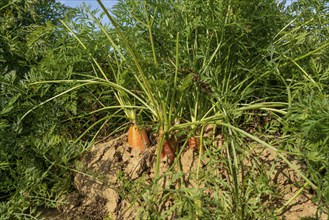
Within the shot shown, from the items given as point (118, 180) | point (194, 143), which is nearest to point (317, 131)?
point (194, 143)

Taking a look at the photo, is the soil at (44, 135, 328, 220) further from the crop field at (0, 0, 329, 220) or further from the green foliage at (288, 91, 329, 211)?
the green foliage at (288, 91, 329, 211)

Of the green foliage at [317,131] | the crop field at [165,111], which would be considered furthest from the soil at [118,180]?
the green foliage at [317,131]

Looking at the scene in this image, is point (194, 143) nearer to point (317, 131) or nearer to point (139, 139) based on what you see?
point (139, 139)

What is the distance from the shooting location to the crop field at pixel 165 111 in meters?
1.47

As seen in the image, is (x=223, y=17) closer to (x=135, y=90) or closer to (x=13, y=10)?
(x=135, y=90)

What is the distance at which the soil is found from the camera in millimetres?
1513

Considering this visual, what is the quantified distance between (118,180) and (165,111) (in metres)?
0.31

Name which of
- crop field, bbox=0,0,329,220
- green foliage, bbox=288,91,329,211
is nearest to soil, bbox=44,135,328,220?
crop field, bbox=0,0,329,220

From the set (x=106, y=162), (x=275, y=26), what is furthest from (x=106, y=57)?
(x=275, y=26)

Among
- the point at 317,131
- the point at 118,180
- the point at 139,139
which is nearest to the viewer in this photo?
the point at 317,131

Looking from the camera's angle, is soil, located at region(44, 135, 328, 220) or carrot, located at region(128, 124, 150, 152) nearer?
soil, located at region(44, 135, 328, 220)

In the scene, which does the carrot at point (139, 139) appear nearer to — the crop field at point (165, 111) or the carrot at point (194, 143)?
the crop field at point (165, 111)

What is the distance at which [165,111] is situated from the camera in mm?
1611

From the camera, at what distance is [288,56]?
70.0 inches
